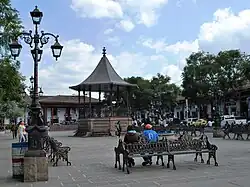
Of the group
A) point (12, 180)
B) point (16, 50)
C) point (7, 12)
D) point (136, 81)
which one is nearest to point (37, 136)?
point (12, 180)

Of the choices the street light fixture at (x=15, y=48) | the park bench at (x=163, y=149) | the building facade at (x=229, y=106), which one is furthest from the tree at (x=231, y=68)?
the street light fixture at (x=15, y=48)

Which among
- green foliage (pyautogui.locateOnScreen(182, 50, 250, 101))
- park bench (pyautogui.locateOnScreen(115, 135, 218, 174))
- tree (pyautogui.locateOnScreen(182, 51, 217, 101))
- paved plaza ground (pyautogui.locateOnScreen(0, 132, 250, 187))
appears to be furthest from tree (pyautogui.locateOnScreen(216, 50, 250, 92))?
park bench (pyautogui.locateOnScreen(115, 135, 218, 174))

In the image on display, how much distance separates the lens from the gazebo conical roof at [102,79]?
38000mm

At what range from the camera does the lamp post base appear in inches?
387

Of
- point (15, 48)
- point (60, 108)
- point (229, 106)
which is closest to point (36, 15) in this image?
point (15, 48)

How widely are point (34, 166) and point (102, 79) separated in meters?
28.8

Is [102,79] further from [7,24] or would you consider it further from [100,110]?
[7,24]

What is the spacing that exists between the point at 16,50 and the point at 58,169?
14.9ft

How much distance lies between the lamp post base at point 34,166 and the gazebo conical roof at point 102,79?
2757cm

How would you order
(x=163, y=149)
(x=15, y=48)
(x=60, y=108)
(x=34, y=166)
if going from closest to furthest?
(x=34, y=166) → (x=163, y=149) → (x=15, y=48) → (x=60, y=108)

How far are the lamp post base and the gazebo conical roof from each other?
2757 cm

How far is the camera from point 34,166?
9.86 m

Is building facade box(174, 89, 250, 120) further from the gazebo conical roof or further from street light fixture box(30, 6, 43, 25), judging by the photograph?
street light fixture box(30, 6, 43, 25)

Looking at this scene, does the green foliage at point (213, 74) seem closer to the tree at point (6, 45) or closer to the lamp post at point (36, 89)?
the tree at point (6, 45)
